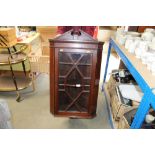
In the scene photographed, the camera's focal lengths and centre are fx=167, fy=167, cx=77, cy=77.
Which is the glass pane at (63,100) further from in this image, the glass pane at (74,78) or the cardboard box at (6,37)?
the cardboard box at (6,37)

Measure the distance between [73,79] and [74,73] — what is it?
0.07 meters

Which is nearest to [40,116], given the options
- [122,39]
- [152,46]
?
[122,39]

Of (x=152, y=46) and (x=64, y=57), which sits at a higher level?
(x=152, y=46)

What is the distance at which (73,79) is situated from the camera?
1.74 meters

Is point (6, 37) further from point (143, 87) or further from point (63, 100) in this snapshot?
point (143, 87)

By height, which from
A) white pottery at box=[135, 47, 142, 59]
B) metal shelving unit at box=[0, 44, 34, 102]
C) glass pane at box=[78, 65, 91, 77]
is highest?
white pottery at box=[135, 47, 142, 59]

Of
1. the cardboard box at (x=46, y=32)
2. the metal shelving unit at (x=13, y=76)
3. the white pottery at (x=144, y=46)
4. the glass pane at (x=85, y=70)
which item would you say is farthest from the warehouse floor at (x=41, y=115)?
the cardboard box at (x=46, y=32)

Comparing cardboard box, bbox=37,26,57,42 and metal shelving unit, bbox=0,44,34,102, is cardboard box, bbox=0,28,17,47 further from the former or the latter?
cardboard box, bbox=37,26,57,42

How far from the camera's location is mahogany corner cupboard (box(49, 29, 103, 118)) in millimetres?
1477

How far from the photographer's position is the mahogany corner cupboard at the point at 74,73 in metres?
1.48

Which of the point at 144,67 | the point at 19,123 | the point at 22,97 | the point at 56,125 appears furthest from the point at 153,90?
the point at 22,97

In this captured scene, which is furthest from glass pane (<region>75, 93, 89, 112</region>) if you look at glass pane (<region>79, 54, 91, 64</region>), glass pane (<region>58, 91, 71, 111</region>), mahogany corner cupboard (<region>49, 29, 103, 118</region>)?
glass pane (<region>79, 54, 91, 64</region>)

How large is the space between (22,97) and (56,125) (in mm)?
894
